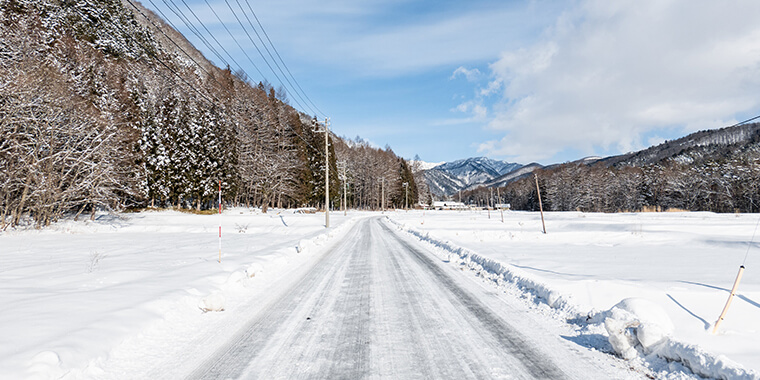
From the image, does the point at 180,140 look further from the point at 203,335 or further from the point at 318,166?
the point at 203,335

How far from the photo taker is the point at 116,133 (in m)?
24.3

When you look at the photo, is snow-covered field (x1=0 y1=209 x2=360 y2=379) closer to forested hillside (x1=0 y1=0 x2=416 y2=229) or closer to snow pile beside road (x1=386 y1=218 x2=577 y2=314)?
snow pile beside road (x1=386 y1=218 x2=577 y2=314)

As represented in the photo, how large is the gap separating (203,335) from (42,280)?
5.79 m

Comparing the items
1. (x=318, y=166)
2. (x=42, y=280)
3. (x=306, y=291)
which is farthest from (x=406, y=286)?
(x=318, y=166)

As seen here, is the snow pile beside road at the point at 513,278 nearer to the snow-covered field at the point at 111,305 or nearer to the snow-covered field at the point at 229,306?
the snow-covered field at the point at 229,306

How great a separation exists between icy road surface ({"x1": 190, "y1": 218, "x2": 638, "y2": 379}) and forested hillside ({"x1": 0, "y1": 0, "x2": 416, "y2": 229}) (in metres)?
7.09

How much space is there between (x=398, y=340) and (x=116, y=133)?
27831 millimetres

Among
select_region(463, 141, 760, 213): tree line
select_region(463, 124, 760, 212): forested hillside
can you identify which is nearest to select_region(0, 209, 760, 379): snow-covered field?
select_region(463, 124, 760, 212): forested hillside

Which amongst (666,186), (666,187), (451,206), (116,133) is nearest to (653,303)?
(116,133)

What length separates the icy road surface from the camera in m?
3.59

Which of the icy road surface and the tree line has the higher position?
the tree line

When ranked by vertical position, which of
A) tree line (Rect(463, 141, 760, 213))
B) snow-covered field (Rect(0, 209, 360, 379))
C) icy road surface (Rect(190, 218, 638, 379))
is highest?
tree line (Rect(463, 141, 760, 213))

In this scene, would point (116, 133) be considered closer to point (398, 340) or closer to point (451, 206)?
point (398, 340)

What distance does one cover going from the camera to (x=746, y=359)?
135 inches
